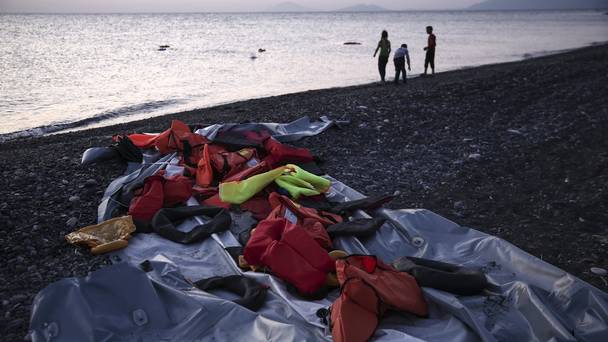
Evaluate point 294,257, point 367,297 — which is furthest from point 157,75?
point 367,297

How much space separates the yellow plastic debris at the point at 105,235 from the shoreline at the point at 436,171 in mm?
97

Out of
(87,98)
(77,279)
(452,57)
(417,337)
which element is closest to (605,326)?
(417,337)

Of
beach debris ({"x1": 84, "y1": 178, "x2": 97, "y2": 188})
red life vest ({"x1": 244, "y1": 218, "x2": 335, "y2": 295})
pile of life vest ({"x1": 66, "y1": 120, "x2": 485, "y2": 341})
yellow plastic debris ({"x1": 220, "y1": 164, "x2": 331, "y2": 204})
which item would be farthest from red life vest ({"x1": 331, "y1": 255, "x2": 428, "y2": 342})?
beach debris ({"x1": 84, "y1": 178, "x2": 97, "y2": 188})

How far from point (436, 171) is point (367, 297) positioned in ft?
14.7

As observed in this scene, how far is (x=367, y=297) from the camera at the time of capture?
346 cm

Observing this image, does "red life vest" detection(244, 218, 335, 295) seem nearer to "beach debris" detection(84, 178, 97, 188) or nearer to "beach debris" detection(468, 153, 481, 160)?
"beach debris" detection(84, 178, 97, 188)

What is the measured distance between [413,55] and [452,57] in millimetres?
2348

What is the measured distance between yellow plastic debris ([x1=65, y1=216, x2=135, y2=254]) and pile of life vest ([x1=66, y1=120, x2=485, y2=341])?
1 centimetres

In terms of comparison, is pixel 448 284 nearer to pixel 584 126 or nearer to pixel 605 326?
pixel 605 326

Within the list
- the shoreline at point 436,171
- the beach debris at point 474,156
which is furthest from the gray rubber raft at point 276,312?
the beach debris at point 474,156

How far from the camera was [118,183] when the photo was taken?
6176mm

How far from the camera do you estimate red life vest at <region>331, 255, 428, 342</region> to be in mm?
3285

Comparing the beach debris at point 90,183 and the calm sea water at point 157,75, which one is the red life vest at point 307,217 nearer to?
the beach debris at point 90,183

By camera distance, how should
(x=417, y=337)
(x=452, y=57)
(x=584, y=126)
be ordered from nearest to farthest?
(x=417, y=337), (x=584, y=126), (x=452, y=57)
